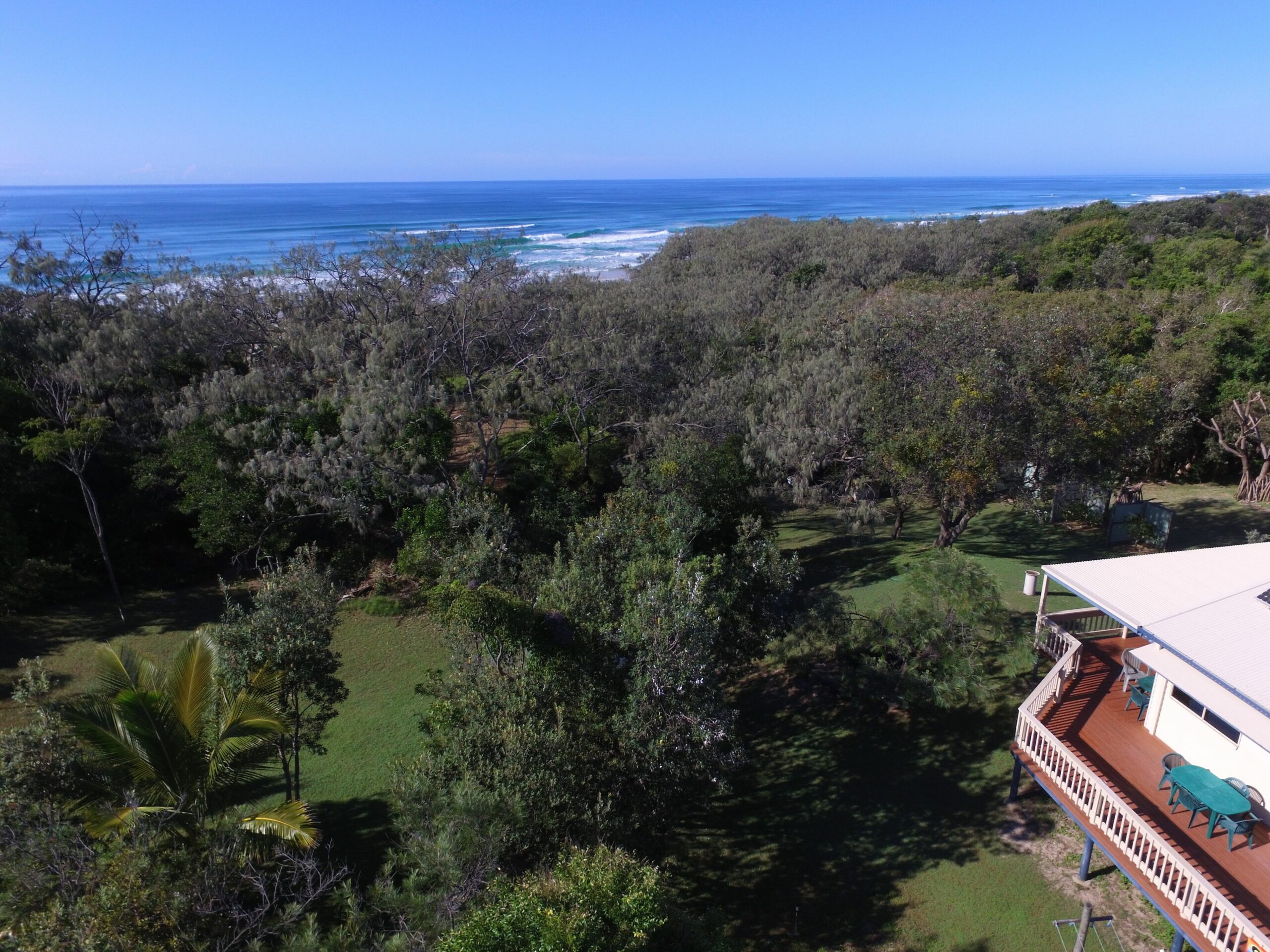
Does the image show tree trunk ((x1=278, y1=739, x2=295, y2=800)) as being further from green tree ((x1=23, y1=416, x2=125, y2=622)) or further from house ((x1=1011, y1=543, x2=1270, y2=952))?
green tree ((x1=23, y1=416, x2=125, y2=622))

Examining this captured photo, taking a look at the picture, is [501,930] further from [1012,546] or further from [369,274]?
[369,274]

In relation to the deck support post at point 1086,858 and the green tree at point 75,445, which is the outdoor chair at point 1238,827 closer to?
the deck support post at point 1086,858

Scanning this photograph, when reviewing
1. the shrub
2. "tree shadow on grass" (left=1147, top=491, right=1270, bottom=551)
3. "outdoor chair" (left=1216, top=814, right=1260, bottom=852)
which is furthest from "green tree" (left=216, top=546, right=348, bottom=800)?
"tree shadow on grass" (left=1147, top=491, right=1270, bottom=551)

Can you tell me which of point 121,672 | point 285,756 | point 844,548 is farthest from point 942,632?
point 121,672

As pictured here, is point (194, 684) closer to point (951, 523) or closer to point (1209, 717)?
point (1209, 717)

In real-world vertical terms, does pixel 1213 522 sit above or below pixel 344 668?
above

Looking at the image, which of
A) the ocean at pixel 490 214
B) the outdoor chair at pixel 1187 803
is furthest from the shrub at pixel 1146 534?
the ocean at pixel 490 214

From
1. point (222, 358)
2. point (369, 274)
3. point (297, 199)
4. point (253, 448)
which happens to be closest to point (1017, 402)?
point (253, 448)
